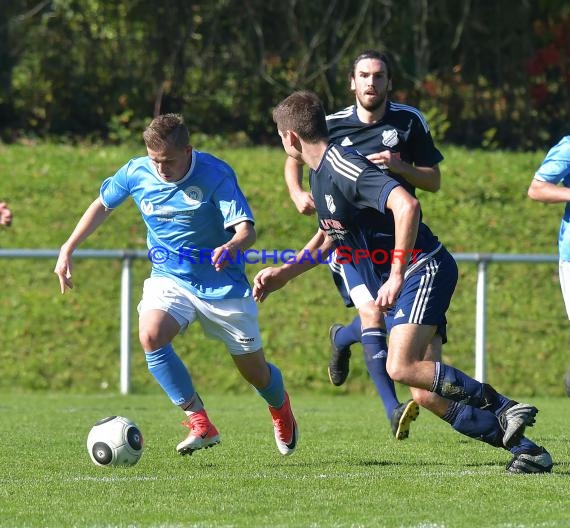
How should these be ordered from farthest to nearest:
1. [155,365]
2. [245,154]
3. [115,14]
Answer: [115,14], [245,154], [155,365]

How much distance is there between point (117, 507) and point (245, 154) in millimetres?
11732

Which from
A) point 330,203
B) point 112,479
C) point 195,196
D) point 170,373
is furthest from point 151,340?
point 330,203

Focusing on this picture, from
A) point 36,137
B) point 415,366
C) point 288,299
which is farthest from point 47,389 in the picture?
point 415,366

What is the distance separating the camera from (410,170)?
24.1 ft

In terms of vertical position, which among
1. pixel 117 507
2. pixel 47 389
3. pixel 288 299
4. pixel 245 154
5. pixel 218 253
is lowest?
pixel 47 389

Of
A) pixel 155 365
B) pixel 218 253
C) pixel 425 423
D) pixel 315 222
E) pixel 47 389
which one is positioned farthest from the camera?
pixel 315 222

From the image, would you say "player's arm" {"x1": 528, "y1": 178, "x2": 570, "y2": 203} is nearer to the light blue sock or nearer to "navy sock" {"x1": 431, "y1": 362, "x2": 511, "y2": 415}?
"navy sock" {"x1": 431, "y1": 362, "x2": 511, "y2": 415}

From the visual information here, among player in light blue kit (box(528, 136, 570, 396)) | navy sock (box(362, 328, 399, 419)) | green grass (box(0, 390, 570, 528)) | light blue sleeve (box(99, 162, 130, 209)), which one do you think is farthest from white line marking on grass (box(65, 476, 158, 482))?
player in light blue kit (box(528, 136, 570, 396))

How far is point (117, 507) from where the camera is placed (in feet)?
17.0

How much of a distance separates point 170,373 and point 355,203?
1.57 m

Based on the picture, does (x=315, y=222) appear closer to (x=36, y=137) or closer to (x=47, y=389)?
(x=47, y=389)

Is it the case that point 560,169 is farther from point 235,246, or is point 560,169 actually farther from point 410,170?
point 235,246

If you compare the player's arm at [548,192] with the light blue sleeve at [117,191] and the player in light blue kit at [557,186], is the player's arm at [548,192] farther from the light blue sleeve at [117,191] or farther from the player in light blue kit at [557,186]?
the light blue sleeve at [117,191]

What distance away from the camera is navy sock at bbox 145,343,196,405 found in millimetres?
6844
